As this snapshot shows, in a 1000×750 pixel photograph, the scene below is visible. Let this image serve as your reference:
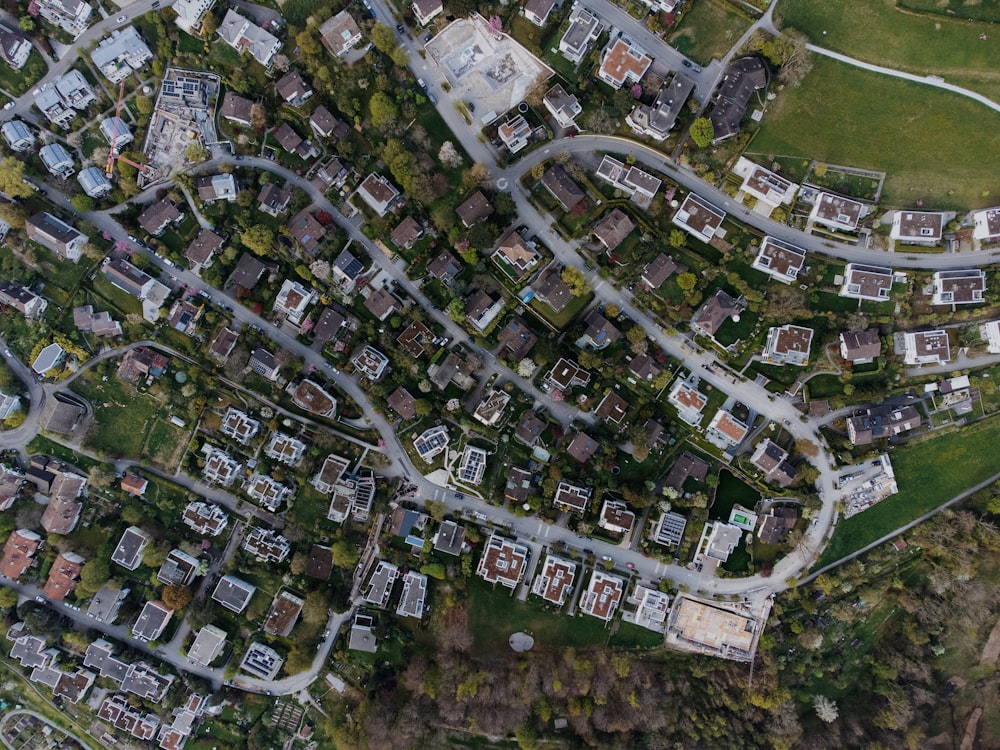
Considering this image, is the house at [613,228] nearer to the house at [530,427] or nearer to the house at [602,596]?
the house at [530,427]

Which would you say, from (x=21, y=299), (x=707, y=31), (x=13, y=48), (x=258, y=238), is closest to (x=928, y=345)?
(x=707, y=31)

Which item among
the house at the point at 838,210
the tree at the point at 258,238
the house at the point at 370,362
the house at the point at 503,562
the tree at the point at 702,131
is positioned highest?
the tree at the point at 702,131

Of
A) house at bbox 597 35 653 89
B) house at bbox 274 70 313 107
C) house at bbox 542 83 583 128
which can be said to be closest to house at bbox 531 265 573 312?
house at bbox 542 83 583 128

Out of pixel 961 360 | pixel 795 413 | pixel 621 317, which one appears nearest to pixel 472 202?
pixel 621 317

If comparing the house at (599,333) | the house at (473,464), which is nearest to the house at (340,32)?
the house at (599,333)

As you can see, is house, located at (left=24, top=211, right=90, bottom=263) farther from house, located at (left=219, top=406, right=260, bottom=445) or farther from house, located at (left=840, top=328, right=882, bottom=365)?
house, located at (left=840, top=328, right=882, bottom=365)

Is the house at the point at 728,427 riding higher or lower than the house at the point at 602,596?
higher

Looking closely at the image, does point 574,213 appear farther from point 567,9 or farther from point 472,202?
point 567,9
